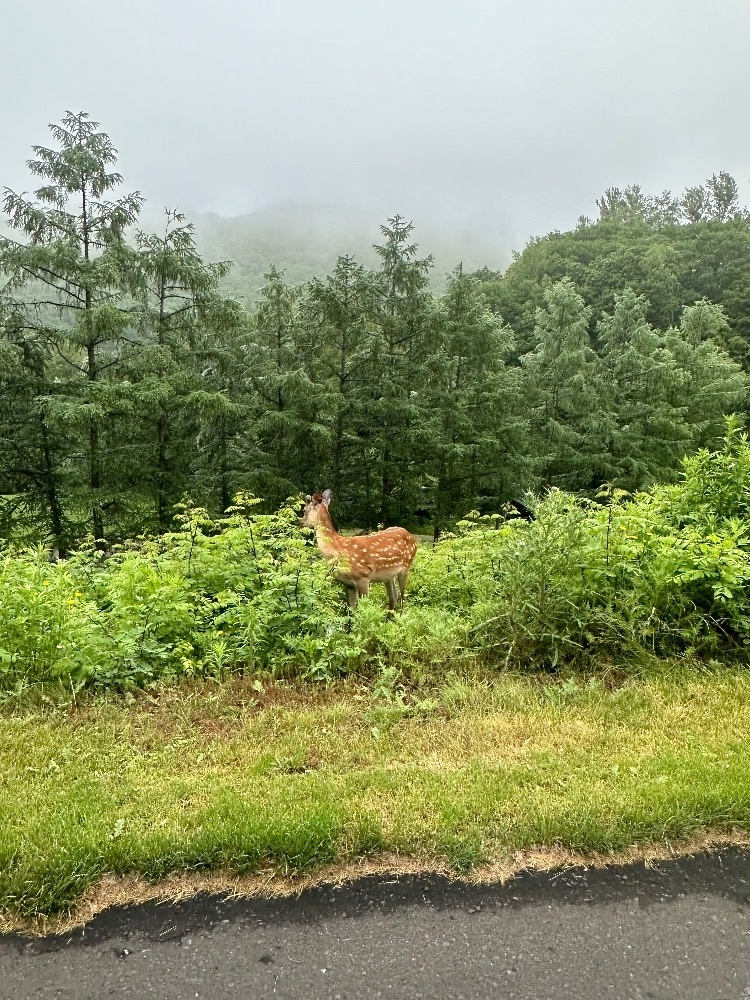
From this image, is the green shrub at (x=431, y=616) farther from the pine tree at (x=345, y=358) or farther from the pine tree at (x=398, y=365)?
the pine tree at (x=398, y=365)

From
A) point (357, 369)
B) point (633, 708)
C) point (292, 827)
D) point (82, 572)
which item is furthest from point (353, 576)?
point (357, 369)

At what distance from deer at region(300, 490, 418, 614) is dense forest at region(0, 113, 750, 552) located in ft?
17.5

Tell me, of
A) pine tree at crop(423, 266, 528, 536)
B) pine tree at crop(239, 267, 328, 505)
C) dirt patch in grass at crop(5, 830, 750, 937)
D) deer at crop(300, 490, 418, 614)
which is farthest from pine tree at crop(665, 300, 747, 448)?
dirt patch in grass at crop(5, 830, 750, 937)

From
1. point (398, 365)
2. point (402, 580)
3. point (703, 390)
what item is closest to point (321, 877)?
point (402, 580)

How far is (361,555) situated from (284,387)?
10.1m

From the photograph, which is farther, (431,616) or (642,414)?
(642,414)

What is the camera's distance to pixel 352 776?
10.7 ft

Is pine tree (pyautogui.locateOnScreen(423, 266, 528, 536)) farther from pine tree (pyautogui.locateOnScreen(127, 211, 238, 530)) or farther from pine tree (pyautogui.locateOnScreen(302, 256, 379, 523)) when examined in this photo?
pine tree (pyautogui.locateOnScreen(127, 211, 238, 530))

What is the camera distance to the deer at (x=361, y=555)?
671 centimetres

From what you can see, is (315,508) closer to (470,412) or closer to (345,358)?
(345,358)

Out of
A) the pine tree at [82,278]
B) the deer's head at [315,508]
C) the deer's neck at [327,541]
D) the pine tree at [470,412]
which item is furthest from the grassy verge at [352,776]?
the pine tree at [470,412]

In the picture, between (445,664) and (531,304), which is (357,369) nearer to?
(445,664)

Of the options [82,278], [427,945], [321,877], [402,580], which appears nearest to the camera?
[427,945]

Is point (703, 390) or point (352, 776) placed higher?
point (703, 390)
